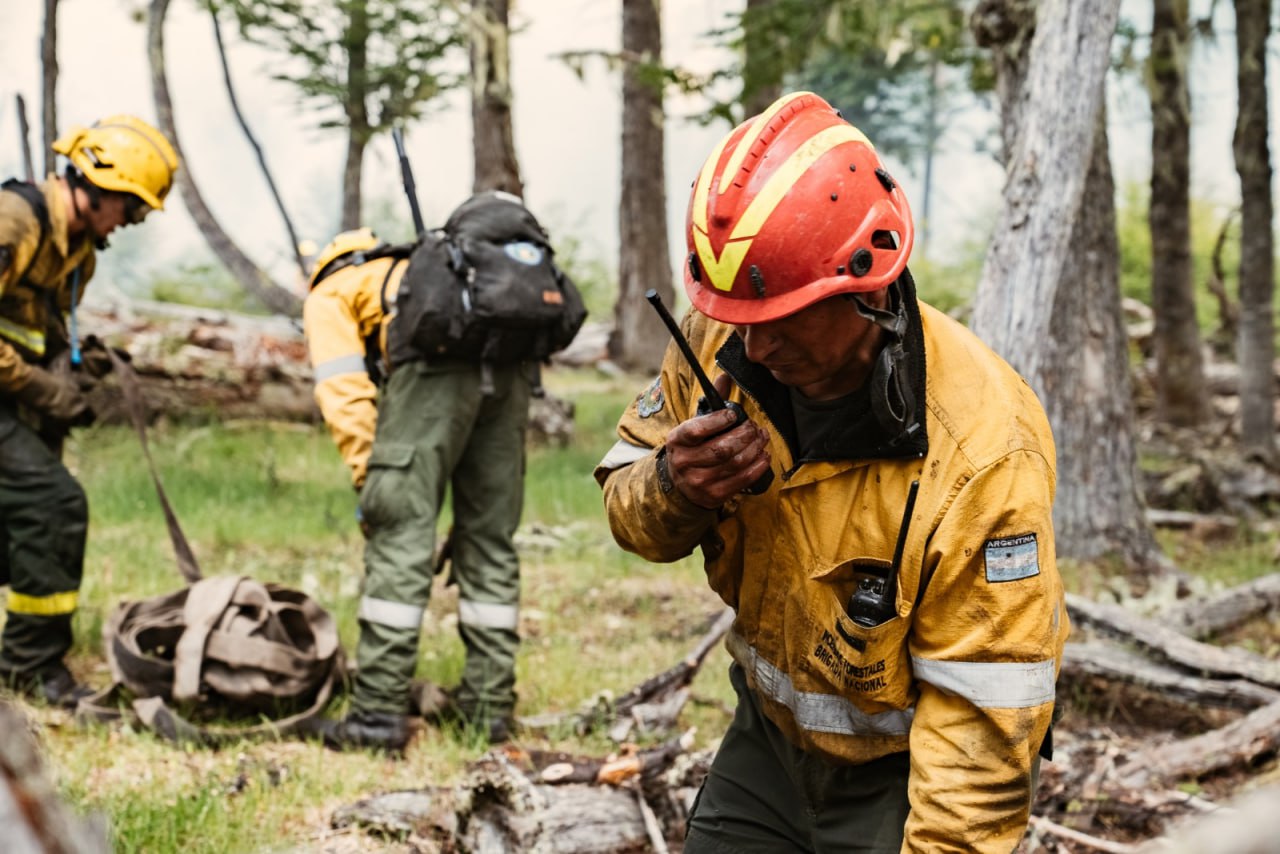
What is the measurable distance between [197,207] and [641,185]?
5.84 m

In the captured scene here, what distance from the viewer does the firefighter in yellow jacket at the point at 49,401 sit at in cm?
504

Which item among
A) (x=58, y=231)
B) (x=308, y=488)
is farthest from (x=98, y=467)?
(x=58, y=231)

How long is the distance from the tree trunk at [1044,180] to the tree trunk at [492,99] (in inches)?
214

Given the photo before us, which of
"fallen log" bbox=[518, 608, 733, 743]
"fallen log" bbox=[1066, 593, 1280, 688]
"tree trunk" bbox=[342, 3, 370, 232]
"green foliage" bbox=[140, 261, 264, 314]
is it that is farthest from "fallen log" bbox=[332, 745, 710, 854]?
"green foliage" bbox=[140, 261, 264, 314]

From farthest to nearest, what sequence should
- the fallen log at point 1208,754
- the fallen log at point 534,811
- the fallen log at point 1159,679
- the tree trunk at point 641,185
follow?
the tree trunk at point 641,185
the fallen log at point 1159,679
the fallen log at point 1208,754
the fallen log at point 534,811

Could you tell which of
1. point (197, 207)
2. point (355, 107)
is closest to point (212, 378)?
point (197, 207)

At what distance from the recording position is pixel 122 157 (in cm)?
510

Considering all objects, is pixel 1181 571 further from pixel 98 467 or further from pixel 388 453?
pixel 98 467

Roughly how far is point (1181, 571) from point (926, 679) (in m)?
5.99

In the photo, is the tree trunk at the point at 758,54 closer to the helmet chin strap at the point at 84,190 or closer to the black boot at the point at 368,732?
the helmet chin strap at the point at 84,190

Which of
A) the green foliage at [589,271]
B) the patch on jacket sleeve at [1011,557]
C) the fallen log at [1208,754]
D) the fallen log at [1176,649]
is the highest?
the patch on jacket sleeve at [1011,557]

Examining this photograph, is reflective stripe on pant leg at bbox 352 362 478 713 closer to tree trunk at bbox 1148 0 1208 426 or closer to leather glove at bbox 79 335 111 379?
leather glove at bbox 79 335 111 379

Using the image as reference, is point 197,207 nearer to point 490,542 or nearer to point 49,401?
point 49,401

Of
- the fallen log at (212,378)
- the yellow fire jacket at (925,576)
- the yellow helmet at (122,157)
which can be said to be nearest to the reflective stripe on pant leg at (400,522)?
the yellow helmet at (122,157)
